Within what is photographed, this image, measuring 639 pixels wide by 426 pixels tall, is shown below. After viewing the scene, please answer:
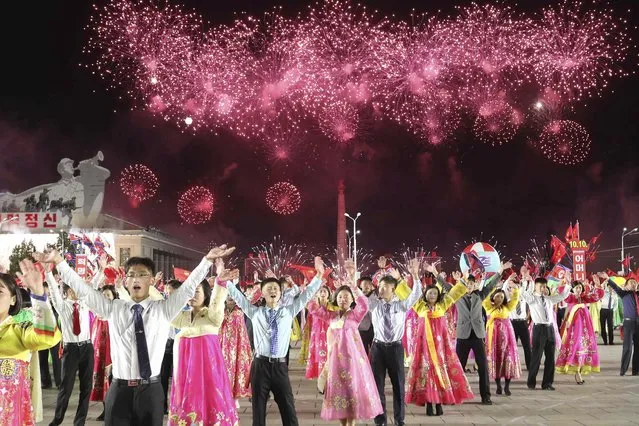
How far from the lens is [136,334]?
5273mm

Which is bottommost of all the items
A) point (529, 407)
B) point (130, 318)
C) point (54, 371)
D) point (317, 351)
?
point (529, 407)

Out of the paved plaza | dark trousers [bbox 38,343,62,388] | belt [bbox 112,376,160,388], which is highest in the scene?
belt [bbox 112,376,160,388]

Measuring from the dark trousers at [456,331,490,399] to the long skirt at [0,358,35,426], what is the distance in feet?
24.2

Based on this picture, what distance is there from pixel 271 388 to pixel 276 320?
26.0 inches

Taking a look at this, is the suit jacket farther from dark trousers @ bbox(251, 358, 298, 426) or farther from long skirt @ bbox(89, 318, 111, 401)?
long skirt @ bbox(89, 318, 111, 401)

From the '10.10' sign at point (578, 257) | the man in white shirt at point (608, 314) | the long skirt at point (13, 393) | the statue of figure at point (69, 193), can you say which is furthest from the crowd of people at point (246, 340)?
the statue of figure at point (69, 193)

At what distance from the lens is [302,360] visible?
1786 centimetres

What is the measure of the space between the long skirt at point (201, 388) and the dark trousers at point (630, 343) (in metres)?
9.57

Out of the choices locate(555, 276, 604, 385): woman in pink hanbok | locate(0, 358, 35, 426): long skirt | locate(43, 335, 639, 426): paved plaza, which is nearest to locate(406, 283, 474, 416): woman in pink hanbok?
locate(43, 335, 639, 426): paved plaza

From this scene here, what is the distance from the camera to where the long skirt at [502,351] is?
12445 mm

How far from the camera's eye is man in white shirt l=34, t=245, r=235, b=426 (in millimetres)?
5148

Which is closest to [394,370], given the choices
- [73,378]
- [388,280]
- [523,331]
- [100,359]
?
[388,280]

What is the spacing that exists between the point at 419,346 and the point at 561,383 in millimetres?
4132

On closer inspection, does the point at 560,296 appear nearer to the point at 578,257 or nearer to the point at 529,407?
the point at 529,407
